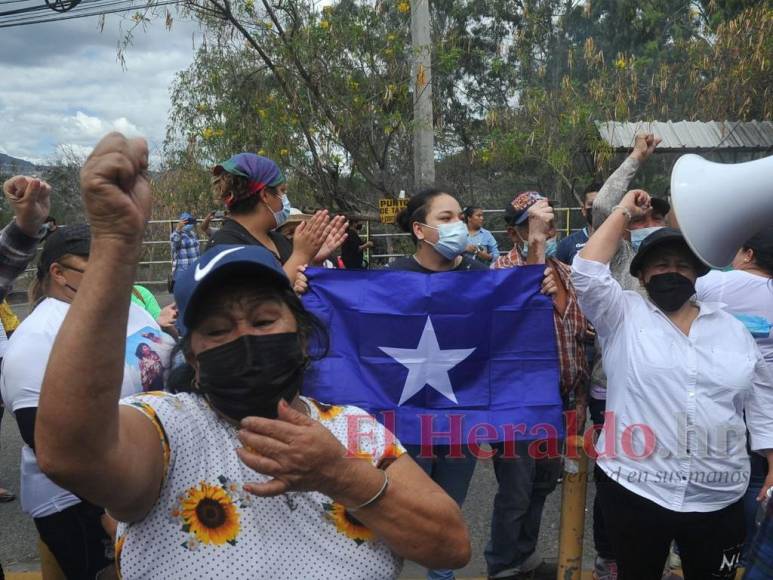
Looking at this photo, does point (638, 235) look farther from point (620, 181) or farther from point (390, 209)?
point (390, 209)

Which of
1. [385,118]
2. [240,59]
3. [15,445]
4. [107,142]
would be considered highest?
[240,59]

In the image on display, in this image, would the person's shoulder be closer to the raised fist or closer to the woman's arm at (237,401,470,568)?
the woman's arm at (237,401,470,568)

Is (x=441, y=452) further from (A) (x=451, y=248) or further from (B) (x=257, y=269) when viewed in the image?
(B) (x=257, y=269)

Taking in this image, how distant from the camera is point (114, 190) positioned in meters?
1.14

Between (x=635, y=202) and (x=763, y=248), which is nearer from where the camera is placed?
(x=635, y=202)

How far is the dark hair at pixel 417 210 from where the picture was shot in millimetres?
3654

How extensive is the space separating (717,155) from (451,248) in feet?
35.6

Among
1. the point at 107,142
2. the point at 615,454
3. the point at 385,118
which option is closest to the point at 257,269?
the point at 107,142

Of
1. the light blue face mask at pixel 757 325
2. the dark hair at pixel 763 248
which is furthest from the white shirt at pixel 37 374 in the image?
the dark hair at pixel 763 248

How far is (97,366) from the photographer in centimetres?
114

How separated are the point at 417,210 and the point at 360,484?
2.41m

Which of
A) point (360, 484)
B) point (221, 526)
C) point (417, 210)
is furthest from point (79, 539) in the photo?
point (417, 210)

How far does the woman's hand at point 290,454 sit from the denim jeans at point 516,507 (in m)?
2.27

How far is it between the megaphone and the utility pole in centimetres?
655
